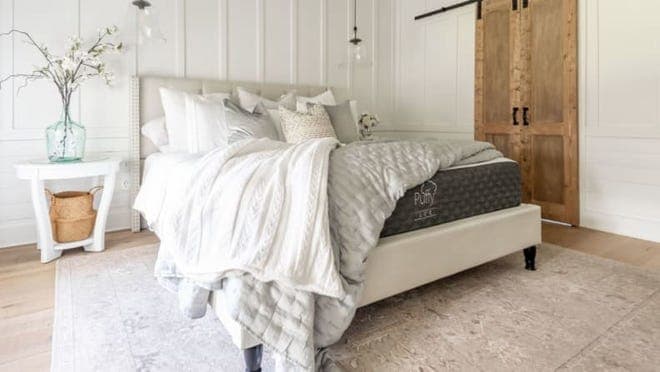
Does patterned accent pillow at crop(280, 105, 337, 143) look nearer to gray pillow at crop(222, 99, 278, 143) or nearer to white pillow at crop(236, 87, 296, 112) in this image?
gray pillow at crop(222, 99, 278, 143)

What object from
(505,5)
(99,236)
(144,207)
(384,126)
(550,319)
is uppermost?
(505,5)

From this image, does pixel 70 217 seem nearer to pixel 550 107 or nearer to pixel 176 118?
pixel 176 118

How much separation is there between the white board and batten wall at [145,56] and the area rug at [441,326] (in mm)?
1167

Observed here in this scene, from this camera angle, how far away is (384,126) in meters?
5.23

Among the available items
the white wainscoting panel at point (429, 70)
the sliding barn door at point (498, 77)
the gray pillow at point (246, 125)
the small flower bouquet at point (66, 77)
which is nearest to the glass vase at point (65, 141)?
the small flower bouquet at point (66, 77)

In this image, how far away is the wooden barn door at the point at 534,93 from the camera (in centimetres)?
351

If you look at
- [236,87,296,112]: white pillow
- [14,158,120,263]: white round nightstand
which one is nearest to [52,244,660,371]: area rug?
[14,158,120,263]: white round nightstand

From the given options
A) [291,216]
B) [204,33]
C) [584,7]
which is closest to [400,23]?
[584,7]

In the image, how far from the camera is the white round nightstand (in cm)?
253

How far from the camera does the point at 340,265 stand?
4.90 ft

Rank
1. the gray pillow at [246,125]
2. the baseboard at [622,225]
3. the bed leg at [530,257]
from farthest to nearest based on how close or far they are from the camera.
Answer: the baseboard at [622,225] → the gray pillow at [246,125] → the bed leg at [530,257]

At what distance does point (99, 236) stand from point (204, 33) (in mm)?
2064

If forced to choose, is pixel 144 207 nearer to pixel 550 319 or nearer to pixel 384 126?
pixel 550 319

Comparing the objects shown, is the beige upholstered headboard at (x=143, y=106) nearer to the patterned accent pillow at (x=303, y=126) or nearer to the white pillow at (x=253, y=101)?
the white pillow at (x=253, y=101)
